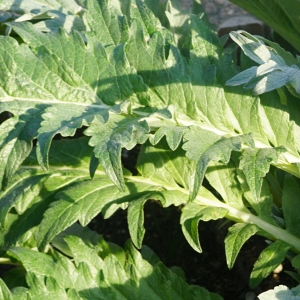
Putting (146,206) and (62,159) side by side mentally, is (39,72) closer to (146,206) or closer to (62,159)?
(62,159)

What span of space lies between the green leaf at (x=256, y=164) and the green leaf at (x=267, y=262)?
8.6 inches

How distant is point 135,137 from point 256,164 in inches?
10.8

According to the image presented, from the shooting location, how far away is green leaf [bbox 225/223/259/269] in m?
1.35

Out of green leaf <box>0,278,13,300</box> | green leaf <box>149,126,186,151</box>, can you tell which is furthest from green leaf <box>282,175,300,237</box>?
green leaf <box>0,278,13,300</box>

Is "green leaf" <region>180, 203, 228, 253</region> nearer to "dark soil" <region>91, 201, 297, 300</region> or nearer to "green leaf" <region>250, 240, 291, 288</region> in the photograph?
"green leaf" <region>250, 240, 291, 288</region>

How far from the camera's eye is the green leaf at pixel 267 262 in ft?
4.52

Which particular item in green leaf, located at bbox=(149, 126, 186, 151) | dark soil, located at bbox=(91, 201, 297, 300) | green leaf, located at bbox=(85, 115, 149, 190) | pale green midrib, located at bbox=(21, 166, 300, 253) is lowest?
dark soil, located at bbox=(91, 201, 297, 300)

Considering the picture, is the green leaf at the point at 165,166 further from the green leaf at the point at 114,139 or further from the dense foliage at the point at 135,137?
the green leaf at the point at 114,139

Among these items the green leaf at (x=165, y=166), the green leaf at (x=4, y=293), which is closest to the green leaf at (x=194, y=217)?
the green leaf at (x=165, y=166)

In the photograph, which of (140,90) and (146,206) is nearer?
(140,90)

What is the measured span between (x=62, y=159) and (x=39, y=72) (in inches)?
13.0

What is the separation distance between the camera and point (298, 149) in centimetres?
148

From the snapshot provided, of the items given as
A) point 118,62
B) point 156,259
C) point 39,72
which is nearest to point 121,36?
point 118,62

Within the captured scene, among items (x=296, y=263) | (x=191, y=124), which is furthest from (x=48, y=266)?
(x=296, y=263)
